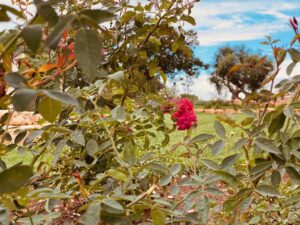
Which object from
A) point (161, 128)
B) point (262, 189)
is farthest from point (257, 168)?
point (161, 128)

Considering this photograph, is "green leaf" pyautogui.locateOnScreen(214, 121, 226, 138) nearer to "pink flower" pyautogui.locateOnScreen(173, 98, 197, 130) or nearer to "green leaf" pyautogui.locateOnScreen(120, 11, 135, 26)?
"pink flower" pyautogui.locateOnScreen(173, 98, 197, 130)

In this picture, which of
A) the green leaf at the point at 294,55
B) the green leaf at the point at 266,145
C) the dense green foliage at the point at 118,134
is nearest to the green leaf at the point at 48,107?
the dense green foliage at the point at 118,134

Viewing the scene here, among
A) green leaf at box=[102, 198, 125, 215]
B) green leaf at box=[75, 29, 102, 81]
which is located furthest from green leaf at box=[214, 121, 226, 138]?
green leaf at box=[75, 29, 102, 81]

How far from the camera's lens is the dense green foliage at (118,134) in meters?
0.56

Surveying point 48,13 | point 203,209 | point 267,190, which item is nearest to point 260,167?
point 267,190

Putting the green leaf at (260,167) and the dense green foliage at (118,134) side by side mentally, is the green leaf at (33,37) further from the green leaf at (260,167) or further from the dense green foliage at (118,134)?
the green leaf at (260,167)

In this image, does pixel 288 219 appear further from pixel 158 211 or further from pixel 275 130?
→ pixel 158 211

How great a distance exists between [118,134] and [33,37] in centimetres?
108

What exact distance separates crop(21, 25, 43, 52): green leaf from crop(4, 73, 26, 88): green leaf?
0.10 m

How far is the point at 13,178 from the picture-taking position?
61 cm

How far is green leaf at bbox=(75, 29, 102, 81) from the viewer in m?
0.53

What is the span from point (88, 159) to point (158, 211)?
0.93 m

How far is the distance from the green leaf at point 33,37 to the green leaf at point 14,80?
0.10 metres

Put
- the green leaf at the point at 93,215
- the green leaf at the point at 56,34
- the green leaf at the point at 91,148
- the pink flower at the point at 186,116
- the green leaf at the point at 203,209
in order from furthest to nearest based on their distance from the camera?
the pink flower at the point at 186,116
the green leaf at the point at 91,148
the green leaf at the point at 203,209
the green leaf at the point at 93,215
the green leaf at the point at 56,34
